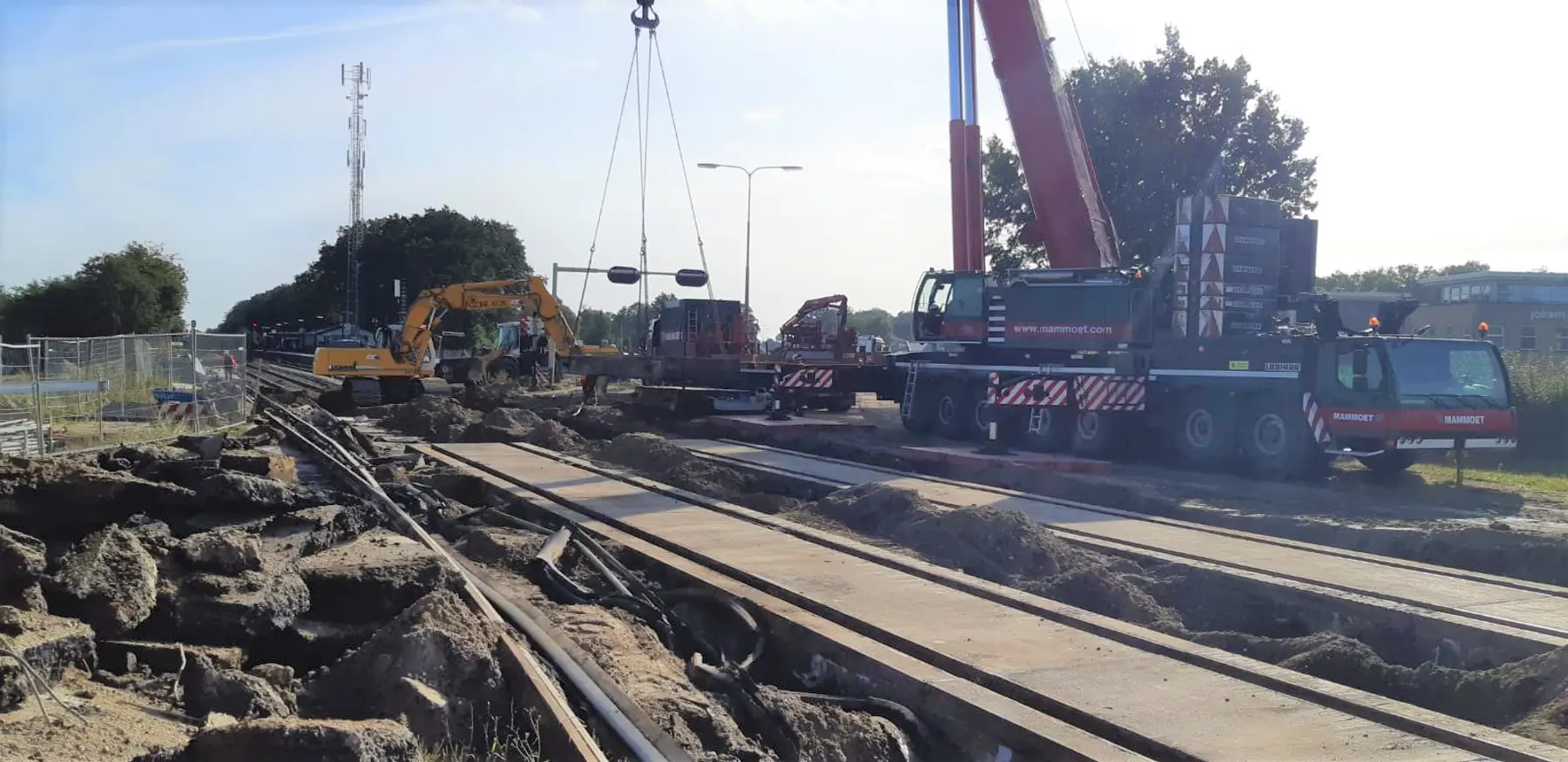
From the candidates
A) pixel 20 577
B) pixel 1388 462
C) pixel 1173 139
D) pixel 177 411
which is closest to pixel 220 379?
pixel 177 411

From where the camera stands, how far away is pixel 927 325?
23812 millimetres

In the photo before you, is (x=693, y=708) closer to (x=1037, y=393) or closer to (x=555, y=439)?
(x=555, y=439)

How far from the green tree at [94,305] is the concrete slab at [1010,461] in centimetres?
5284

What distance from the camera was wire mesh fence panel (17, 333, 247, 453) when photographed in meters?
21.4

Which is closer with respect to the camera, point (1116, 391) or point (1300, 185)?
point (1116, 391)

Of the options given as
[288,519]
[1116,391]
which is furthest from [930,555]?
[1116,391]

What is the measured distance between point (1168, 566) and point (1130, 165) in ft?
108

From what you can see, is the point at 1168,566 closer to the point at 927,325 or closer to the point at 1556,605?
the point at 1556,605

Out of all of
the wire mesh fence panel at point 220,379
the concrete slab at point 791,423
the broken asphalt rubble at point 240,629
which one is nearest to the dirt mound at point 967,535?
the broken asphalt rubble at point 240,629

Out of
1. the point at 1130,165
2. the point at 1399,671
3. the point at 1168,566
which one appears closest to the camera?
the point at 1399,671

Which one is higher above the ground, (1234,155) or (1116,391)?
(1234,155)

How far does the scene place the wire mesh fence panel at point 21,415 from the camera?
1616 centimetres

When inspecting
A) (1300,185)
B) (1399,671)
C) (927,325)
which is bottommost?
(1399,671)

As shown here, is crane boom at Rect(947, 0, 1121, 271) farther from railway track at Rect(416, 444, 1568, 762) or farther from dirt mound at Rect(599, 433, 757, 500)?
railway track at Rect(416, 444, 1568, 762)
